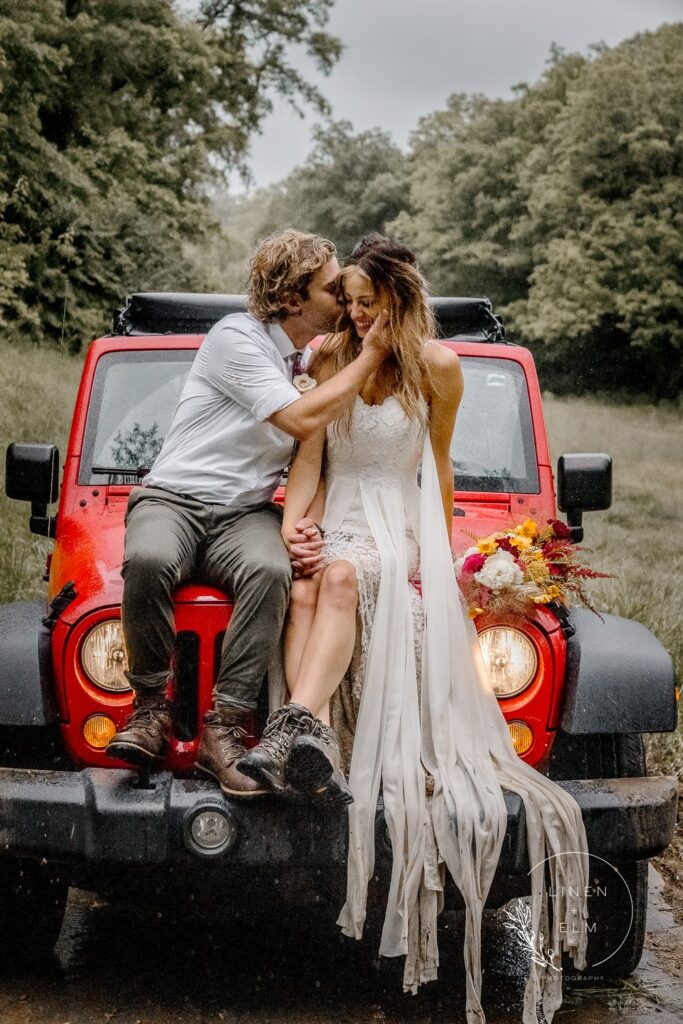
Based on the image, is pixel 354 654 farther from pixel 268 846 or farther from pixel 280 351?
pixel 280 351

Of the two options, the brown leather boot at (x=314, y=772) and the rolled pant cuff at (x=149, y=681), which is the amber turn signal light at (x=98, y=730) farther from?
the brown leather boot at (x=314, y=772)

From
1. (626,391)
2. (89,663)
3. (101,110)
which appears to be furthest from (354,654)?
(626,391)

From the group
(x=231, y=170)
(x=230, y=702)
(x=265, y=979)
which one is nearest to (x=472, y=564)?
(x=230, y=702)

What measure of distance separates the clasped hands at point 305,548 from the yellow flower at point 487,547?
0.49 meters

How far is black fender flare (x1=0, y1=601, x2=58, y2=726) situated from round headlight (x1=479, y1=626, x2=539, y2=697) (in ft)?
4.23

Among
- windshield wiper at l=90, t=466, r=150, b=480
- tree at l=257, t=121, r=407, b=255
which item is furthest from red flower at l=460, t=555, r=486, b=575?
tree at l=257, t=121, r=407, b=255

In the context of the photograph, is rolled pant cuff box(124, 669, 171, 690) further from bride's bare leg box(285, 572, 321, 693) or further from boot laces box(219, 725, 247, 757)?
bride's bare leg box(285, 572, 321, 693)

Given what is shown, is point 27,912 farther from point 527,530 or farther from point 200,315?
point 200,315

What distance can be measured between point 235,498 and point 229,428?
0.23 meters

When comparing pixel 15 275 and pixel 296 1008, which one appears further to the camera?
pixel 15 275

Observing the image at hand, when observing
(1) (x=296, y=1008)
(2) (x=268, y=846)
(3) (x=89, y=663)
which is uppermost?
(3) (x=89, y=663)

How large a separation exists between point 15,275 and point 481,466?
11.4 metres

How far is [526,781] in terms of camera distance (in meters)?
3.43

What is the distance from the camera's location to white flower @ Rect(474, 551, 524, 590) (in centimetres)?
367
